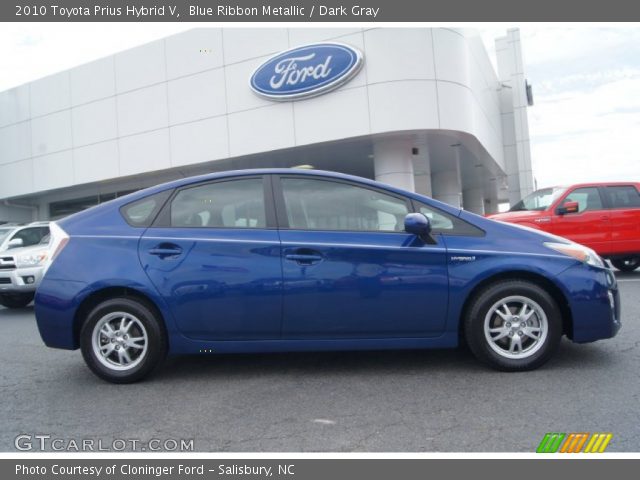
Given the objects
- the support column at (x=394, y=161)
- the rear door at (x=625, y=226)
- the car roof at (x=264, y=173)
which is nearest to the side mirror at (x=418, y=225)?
the car roof at (x=264, y=173)

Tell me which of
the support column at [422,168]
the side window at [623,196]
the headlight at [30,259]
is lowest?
the headlight at [30,259]

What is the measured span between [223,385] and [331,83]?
12767 mm

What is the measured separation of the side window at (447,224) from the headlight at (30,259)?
24.0 ft

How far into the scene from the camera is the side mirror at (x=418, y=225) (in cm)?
375

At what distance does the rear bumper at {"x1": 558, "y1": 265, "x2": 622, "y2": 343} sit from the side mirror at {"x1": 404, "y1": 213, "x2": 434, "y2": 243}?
3.40 ft

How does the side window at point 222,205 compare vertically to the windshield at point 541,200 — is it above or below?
below

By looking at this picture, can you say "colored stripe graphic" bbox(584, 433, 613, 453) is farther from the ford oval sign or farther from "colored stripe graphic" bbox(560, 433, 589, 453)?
the ford oval sign

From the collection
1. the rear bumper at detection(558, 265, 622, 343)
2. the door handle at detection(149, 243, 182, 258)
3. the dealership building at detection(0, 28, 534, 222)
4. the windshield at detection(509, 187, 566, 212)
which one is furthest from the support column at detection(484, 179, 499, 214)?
the door handle at detection(149, 243, 182, 258)

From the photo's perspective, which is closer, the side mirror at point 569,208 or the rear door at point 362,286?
the rear door at point 362,286

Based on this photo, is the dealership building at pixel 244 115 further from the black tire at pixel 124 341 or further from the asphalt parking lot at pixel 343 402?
the black tire at pixel 124 341

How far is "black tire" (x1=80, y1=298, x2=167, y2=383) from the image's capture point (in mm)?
3914

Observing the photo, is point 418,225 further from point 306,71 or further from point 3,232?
point 306,71

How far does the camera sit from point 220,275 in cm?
387

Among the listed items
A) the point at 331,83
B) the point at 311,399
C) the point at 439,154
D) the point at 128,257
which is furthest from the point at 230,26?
the point at 311,399
